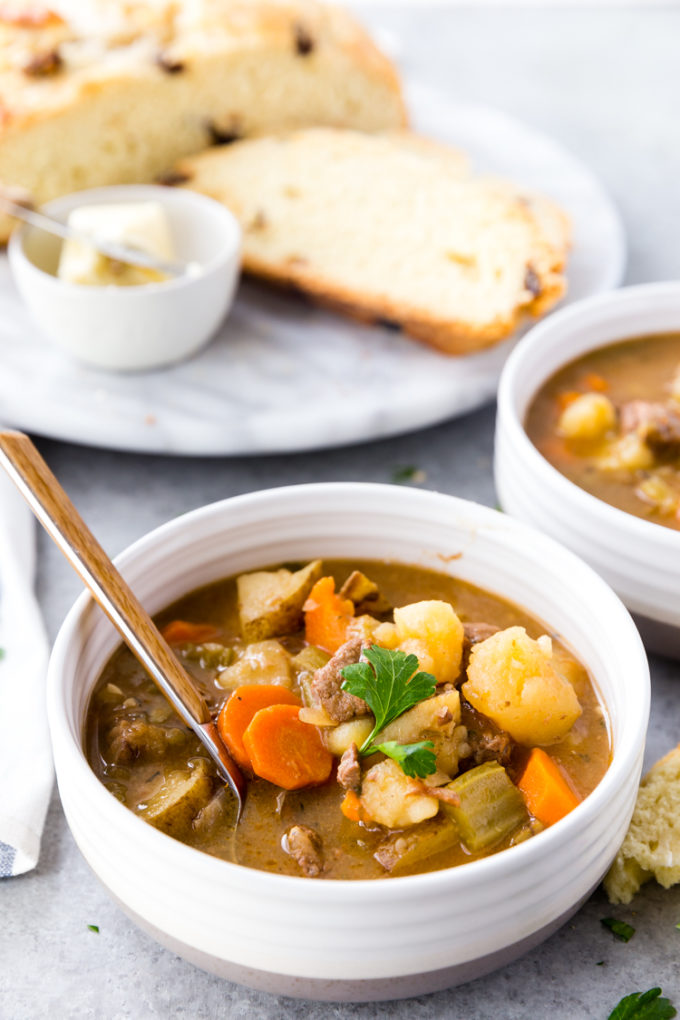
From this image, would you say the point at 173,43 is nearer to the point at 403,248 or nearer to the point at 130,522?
the point at 403,248

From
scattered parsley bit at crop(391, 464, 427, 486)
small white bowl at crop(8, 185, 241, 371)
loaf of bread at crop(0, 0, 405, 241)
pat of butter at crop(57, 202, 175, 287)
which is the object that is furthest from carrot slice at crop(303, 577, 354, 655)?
loaf of bread at crop(0, 0, 405, 241)

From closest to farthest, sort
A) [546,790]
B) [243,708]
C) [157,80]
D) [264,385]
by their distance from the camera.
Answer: [546,790] < [243,708] < [264,385] < [157,80]

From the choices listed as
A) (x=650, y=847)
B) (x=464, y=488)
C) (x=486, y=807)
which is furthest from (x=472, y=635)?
(x=464, y=488)

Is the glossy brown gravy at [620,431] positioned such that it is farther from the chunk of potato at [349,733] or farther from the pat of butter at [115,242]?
the pat of butter at [115,242]

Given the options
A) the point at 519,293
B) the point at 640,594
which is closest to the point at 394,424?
the point at 519,293

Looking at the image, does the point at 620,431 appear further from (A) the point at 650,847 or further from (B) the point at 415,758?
(B) the point at 415,758
